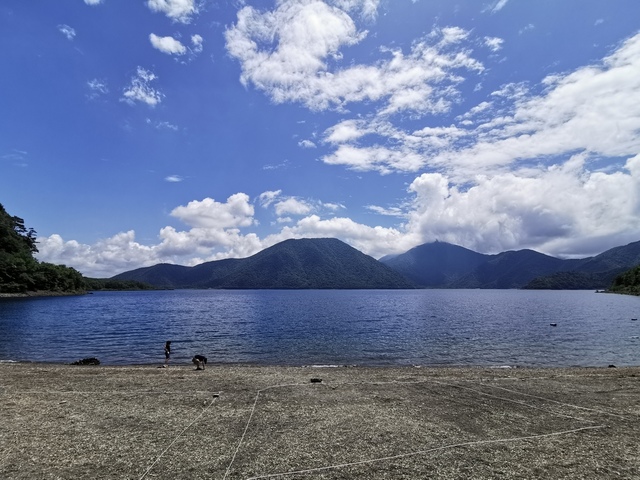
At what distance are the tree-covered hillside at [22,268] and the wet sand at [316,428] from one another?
162 metres

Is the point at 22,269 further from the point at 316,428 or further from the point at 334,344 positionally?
the point at 316,428

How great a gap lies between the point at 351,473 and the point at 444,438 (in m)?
4.31

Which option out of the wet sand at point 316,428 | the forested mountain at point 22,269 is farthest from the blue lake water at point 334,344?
the forested mountain at point 22,269

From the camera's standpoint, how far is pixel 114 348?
1741 inches

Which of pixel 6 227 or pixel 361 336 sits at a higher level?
pixel 6 227

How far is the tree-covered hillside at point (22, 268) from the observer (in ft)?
484

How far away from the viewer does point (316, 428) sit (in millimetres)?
13898

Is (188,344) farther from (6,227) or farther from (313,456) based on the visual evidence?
(6,227)

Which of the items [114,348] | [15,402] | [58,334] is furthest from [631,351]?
[58,334]

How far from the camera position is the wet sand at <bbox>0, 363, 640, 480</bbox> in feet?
34.6

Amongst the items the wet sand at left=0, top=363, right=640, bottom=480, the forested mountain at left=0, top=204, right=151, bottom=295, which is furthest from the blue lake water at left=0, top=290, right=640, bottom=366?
the forested mountain at left=0, top=204, right=151, bottom=295

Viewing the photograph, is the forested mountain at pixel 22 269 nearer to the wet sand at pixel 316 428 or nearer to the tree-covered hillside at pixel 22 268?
the tree-covered hillside at pixel 22 268

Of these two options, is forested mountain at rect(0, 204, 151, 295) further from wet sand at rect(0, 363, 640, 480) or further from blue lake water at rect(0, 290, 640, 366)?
wet sand at rect(0, 363, 640, 480)

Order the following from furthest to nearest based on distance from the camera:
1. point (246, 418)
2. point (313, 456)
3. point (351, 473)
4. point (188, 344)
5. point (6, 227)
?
point (6, 227) < point (188, 344) < point (246, 418) < point (313, 456) < point (351, 473)
